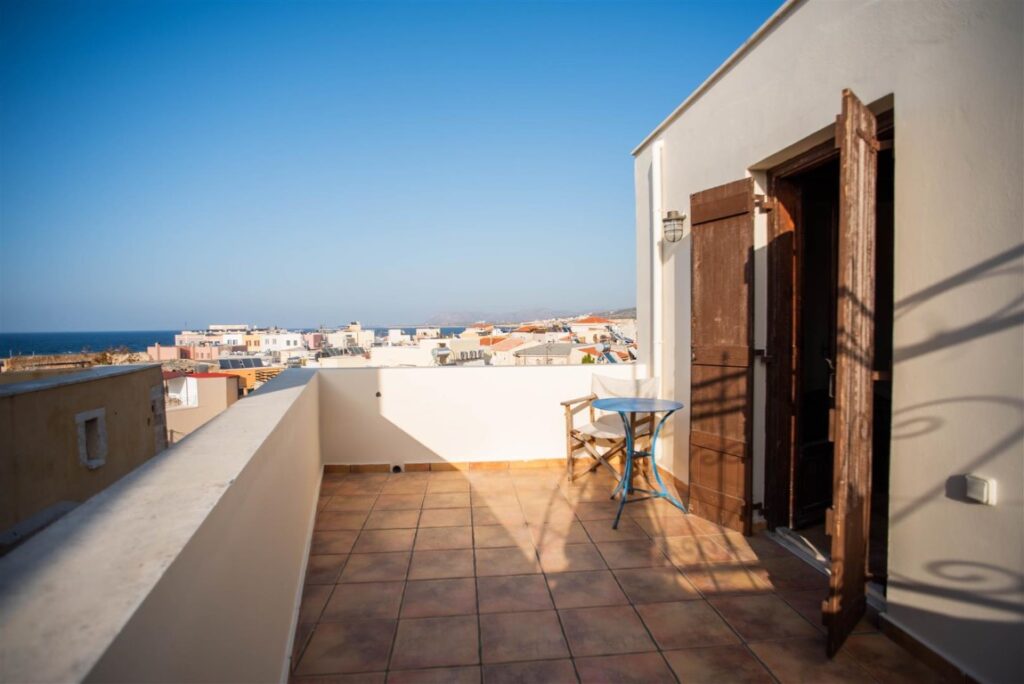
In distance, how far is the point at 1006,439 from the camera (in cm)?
167

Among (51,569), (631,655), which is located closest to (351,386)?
(631,655)

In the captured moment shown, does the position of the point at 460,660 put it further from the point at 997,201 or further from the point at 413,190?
the point at 413,190

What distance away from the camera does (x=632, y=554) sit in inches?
117

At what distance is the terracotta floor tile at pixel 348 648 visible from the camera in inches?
78.3

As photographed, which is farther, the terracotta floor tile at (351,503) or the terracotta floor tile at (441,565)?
the terracotta floor tile at (351,503)

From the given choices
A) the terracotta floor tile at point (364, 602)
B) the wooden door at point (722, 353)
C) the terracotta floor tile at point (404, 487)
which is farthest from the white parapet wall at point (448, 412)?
the terracotta floor tile at point (364, 602)

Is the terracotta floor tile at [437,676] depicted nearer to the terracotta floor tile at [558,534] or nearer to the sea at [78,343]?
the terracotta floor tile at [558,534]

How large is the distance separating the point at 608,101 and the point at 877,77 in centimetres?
1051

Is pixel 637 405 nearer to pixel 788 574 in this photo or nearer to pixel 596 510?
pixel 596 510

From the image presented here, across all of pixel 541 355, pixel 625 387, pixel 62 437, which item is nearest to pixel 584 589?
pixel 625 387

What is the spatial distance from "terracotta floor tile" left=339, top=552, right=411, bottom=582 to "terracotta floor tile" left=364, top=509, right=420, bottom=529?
0.44 m

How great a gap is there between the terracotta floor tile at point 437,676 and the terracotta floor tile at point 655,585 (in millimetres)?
906

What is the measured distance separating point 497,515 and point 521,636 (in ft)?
4.64

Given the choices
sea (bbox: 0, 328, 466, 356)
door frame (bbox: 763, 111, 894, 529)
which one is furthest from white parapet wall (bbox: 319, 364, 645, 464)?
sea (bbox: 0, 328, 466, 356)
